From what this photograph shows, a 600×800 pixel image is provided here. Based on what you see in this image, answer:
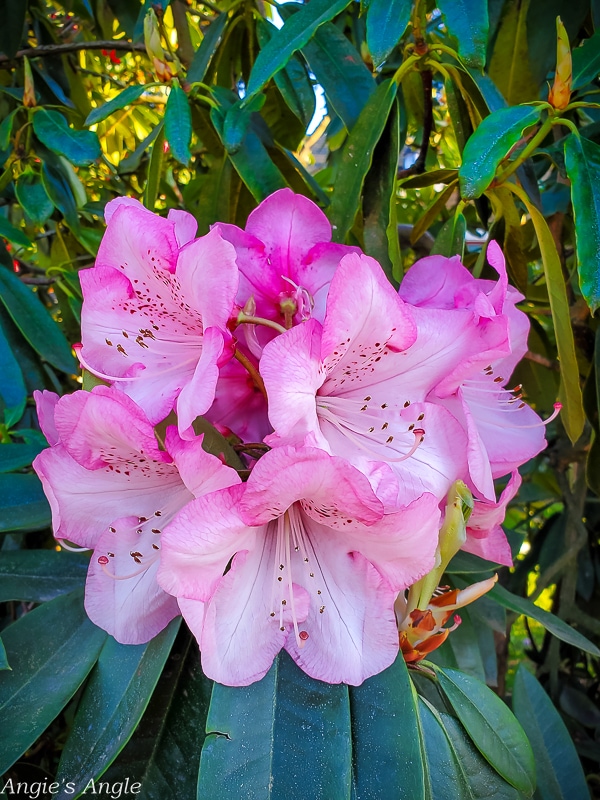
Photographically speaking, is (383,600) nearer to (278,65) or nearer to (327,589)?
(327,589)

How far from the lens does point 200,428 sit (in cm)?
53

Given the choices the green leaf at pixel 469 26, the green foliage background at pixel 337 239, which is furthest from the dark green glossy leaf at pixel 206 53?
the green leaf at pixel 469 26

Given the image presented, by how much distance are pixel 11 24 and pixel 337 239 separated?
2.38 ft

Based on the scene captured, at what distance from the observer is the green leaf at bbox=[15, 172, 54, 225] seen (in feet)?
2.92

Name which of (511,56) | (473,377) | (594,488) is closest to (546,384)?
(594,488)

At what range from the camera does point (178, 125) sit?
0.71 m

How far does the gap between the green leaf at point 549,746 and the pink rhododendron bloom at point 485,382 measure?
437 millimetres

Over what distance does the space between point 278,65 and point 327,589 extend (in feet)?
1.58

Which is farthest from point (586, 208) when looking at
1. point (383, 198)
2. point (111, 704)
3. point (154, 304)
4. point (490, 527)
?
point (111, 704)

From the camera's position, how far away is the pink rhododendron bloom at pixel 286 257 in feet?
1.89

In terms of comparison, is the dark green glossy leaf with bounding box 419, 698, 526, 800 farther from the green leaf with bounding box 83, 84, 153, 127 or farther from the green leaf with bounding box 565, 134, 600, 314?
the green leaf with bounding box 83, 84, 153, 127

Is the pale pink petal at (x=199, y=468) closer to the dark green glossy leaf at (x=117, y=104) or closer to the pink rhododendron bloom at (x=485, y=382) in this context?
the pink rhododendron bloom at (x=485, y=382)

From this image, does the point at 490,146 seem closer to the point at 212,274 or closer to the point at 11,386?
the point at 212,274

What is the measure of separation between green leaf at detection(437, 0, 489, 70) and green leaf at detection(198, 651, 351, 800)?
54 cm
